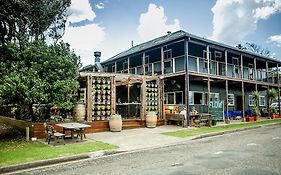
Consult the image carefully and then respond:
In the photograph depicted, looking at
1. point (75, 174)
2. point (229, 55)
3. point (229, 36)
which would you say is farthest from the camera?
point (229, 36)

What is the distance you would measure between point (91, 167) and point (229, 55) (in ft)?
72.8

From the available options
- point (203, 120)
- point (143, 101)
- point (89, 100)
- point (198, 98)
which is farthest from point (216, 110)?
point (89, 100)

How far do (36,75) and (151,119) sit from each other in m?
8.11

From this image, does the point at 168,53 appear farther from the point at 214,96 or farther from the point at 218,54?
the point at 214,96

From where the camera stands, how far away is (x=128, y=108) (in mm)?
22047

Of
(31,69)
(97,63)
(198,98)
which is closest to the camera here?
(31,69)

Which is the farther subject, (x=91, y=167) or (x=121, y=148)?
(x=121, y=148)

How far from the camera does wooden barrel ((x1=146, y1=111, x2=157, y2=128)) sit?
1669 centimetres

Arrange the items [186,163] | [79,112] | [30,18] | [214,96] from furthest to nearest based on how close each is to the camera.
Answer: [214,96], [30,18], [79,112], [186,163]

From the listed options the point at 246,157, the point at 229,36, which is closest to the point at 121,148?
the point at 246,157

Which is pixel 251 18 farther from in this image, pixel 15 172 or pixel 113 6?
pixel 15 172

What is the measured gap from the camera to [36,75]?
11.4 m

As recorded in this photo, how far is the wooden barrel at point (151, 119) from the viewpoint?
16.7 meters

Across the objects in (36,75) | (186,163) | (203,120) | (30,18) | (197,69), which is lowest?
(186,163)
